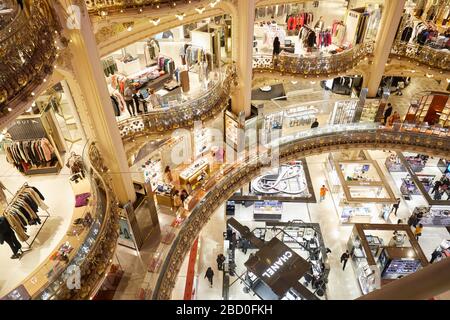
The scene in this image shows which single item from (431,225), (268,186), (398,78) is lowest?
(431,225)

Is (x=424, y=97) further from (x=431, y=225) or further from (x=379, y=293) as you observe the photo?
(x=379, y=293)

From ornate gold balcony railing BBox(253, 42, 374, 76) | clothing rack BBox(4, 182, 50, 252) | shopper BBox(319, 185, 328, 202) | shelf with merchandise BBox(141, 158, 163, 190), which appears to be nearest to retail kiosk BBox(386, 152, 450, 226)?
shopper BBox(319, 185, 328, 202)

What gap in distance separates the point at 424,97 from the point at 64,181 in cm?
1629

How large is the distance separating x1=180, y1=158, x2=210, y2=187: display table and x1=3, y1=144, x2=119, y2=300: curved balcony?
16.1 ft

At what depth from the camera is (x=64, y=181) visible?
8.77m

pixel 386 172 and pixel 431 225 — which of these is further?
pixel 386 172

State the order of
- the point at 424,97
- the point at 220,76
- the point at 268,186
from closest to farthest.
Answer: the point at 220,76
the point at 424,97
the point at 268,186

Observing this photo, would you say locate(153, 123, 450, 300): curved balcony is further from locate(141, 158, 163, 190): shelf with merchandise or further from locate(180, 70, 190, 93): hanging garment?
locate(180, 70, 190, 93): hanging garment

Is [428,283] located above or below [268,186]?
above

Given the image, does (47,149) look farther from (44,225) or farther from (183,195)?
(183,195)

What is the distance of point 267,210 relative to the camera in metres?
16.8

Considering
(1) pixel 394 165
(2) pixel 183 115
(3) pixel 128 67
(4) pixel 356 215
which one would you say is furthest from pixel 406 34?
(3) pixel 128 67

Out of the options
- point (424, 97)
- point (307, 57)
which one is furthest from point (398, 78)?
point (307, 57)

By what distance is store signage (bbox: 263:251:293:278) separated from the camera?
12078mm
